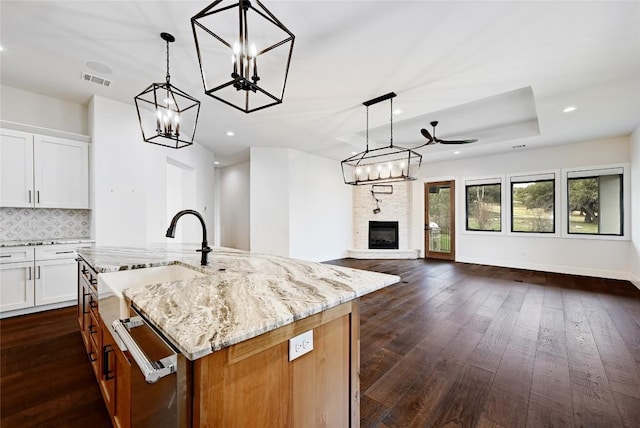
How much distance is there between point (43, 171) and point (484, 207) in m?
8.89

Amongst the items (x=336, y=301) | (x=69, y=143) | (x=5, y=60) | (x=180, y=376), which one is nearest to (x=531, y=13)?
(x=336, y=301)

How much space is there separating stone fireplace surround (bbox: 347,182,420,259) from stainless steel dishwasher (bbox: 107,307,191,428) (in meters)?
7.11

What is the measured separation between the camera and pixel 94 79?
3.31 meters

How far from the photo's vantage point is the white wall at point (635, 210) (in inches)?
181

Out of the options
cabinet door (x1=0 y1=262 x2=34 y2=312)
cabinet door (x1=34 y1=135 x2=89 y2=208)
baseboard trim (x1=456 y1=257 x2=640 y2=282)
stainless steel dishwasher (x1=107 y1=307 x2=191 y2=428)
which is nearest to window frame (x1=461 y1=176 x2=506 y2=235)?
baseboard trim (x1=456 y1=257 x2=640 y2=282)

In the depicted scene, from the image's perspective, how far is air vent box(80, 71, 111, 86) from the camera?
322 cm

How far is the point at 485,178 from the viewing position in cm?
682

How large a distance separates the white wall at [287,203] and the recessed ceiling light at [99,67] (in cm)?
327

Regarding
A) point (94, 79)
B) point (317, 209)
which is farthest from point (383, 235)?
point (94, 79)

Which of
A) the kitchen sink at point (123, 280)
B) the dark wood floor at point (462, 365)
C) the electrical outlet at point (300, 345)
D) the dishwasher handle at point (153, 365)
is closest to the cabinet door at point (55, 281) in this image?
Result: the dark wood floor at point (462, 365)

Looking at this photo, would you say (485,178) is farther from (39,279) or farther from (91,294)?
(39,279)

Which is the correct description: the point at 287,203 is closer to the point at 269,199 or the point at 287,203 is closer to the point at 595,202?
the point at 269,199

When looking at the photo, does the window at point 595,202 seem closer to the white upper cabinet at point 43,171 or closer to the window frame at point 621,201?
the window frame at point 621,201

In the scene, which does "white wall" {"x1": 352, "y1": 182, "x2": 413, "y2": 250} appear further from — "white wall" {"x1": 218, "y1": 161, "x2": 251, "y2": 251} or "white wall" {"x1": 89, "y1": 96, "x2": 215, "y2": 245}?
"white wall" {"x1": 89, "y1": 96, "x2": 215, "y2": 245}
